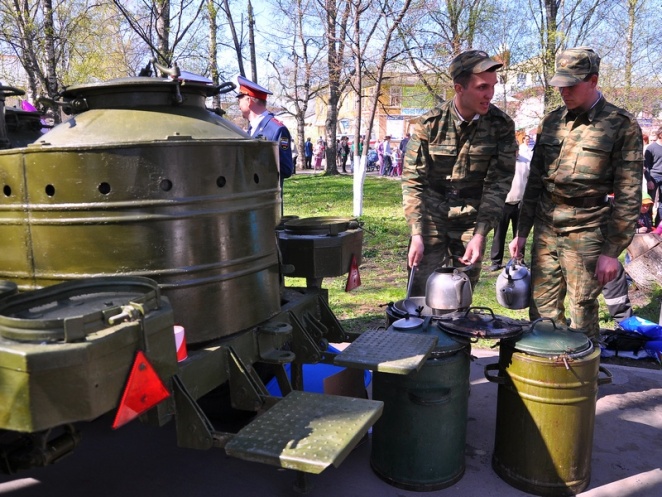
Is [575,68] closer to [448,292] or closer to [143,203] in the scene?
[448,292]

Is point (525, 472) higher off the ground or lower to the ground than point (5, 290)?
lower

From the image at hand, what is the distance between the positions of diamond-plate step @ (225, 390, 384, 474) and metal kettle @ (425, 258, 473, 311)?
3.25ft

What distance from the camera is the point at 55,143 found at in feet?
9.28

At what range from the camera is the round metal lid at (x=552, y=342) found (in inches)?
121

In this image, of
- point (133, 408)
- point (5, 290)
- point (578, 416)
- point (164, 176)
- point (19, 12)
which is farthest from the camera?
point (19, 12)

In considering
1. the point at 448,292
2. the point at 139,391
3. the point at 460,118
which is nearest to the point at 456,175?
the point at 460,118

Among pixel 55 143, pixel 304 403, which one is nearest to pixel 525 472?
pixel 304 403

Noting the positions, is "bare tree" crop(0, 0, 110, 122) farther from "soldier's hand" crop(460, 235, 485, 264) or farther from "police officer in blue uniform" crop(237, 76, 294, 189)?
"soldier's hand" crop(460, 235, 485, 264)

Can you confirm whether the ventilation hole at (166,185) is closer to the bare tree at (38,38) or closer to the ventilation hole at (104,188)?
the ventilation hole at (104,188)

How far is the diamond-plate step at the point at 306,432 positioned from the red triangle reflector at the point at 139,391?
409 millimetres

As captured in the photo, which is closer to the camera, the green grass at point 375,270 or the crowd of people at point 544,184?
the crowd of people at point 544,184

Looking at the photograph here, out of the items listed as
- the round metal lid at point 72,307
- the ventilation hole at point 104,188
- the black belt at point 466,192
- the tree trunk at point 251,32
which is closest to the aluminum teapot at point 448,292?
the black belt at point 466,192

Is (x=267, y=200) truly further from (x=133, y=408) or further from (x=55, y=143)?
(x=133, y=408)

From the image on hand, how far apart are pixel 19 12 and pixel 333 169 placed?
14.8m
